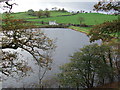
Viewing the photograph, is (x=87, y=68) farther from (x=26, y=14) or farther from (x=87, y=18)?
(x=26, y=14)

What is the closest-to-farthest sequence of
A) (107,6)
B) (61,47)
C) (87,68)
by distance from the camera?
(107,6)
(87,68)
(61,47)

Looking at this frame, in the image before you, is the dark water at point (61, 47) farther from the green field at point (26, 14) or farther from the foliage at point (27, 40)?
the green field at point (26, 14)

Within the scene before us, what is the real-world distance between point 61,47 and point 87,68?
0.56m

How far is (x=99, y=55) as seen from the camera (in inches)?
84.6

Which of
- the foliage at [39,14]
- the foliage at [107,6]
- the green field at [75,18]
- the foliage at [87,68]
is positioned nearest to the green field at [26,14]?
the green field at [75,18]

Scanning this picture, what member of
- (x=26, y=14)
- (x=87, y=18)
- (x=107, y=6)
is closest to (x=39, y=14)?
(x=26, y=14)

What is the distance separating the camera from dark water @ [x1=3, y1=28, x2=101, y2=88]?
214 centimetres

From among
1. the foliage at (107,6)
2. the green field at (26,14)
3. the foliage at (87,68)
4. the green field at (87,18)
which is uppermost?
the foliage at (107,6)

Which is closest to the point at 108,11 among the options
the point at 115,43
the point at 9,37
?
the point at 115,43

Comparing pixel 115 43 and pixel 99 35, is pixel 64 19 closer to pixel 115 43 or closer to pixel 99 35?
pixel 99 35

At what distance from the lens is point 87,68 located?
6.83 ft

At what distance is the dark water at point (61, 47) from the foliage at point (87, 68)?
0.10 metres

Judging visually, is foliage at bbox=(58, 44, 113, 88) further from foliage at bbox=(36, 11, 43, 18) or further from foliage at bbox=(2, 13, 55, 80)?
foliage at bbox=(36, 11, 43, 18)

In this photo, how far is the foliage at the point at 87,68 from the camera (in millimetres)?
2057
